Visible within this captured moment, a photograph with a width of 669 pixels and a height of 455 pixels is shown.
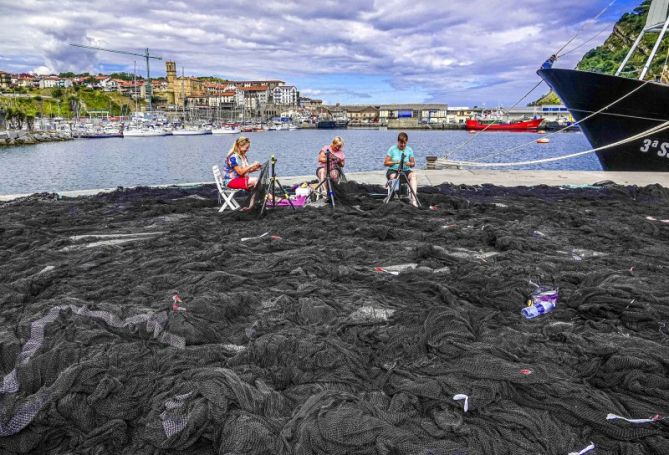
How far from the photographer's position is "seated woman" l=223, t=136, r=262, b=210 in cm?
779

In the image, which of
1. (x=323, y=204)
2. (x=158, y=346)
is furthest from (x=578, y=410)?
(x=323, y=204)

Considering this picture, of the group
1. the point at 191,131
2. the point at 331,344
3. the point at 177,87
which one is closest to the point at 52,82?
the point at 177,87

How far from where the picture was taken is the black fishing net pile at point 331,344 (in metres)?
2.24

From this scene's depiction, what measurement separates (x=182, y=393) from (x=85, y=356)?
77 cm

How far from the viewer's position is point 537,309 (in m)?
3.77

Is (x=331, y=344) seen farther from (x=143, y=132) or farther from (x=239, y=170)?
(x=143, y=132)

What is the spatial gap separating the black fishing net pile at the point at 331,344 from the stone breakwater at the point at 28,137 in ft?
209

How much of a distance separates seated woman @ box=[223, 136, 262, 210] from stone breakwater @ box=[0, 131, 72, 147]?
62056 millimetres

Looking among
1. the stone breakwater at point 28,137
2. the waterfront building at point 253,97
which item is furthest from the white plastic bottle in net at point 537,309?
the waterfront building at point 253,97

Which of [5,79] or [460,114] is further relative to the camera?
[5,79]

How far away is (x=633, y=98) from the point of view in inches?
590

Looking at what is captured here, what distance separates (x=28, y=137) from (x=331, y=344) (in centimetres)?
7353

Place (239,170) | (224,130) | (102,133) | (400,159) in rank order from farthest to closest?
(224,130), (102,133), (400,159), (239,170)

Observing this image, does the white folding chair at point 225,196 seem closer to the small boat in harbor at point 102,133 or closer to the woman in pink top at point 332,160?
the woman in pink top at point 332,160
